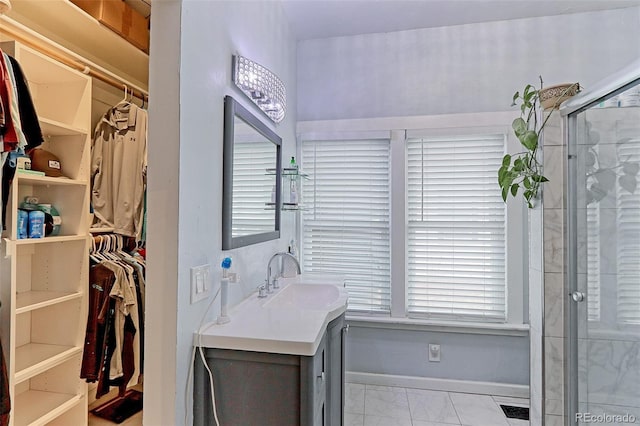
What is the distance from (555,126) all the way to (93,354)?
283cm

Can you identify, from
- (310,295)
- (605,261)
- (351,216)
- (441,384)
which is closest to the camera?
(605,261)

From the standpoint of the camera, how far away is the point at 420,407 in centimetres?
236

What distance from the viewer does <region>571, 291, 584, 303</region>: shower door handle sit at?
177 cm

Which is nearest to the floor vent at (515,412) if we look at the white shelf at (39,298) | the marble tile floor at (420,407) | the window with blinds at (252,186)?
the marble tile floor at (420,407)

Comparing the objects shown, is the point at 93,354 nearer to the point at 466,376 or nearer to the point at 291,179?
the point at 291,179

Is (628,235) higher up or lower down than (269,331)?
higher up

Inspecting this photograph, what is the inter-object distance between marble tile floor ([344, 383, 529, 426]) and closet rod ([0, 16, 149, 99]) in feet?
8.57

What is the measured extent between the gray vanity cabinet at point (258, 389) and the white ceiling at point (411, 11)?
229 centimetres

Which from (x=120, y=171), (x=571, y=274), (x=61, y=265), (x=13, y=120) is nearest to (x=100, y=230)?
(x=61, y=265)

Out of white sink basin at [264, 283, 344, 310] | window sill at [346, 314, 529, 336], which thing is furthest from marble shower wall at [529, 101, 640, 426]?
white sink basin at [264, 283, 344, 310]

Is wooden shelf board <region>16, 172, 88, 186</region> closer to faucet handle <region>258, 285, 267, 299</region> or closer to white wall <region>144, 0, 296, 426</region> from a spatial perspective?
white wall <region>144, 0, 296, 426</region>

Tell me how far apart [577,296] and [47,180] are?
2.85 meters

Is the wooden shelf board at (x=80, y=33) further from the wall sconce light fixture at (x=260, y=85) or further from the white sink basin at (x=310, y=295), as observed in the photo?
the white sink basin at (x=310, y=295)

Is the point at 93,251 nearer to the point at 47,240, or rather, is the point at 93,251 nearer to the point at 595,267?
the point at 47,240
